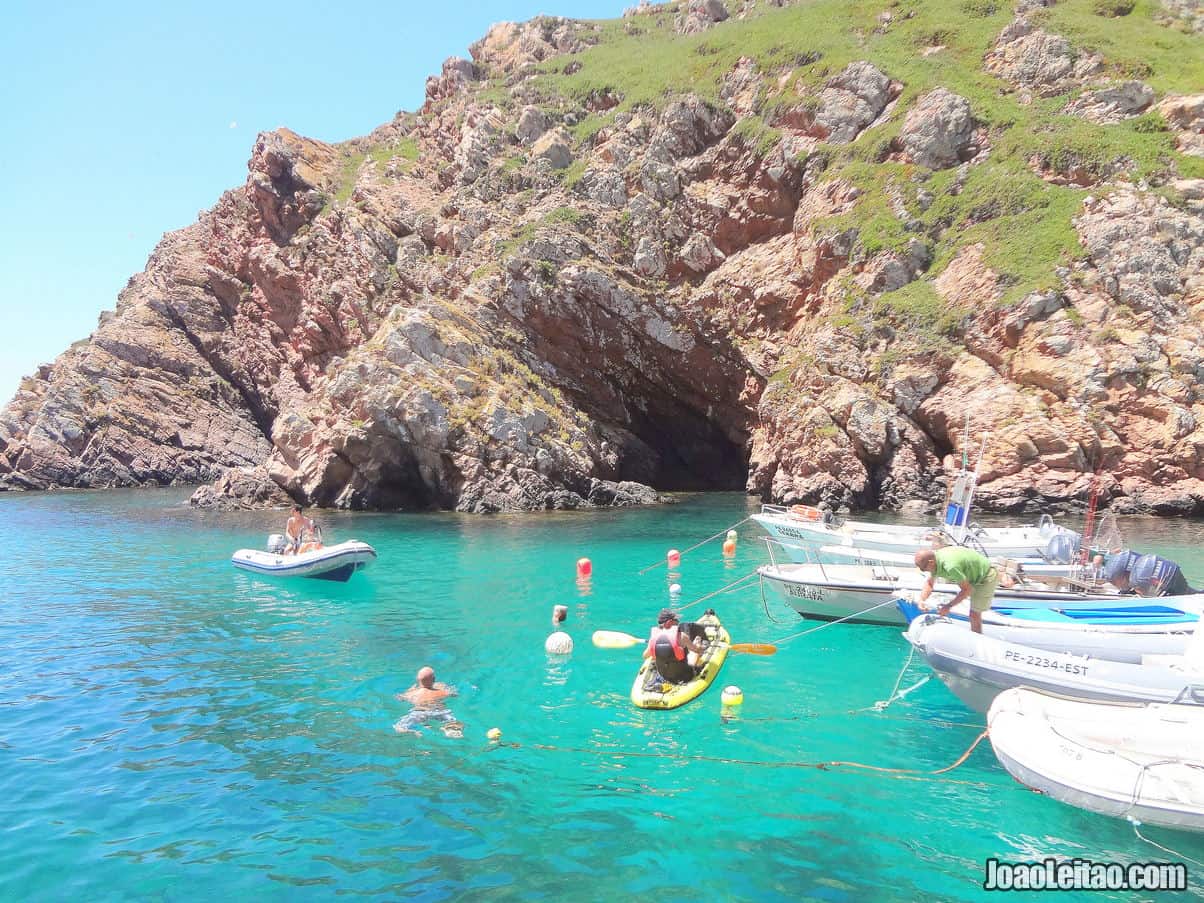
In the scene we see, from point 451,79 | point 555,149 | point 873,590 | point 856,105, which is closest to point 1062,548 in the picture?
point 873,590

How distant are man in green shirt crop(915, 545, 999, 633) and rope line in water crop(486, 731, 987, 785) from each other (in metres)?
2.58

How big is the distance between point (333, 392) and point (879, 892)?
1521 inches

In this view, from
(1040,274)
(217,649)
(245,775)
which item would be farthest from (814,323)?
(245,775)

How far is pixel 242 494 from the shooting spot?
42500 millimetres

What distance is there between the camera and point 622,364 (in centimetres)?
4931

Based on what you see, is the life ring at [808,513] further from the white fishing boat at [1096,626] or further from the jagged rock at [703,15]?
the jagged rock at [703,15]

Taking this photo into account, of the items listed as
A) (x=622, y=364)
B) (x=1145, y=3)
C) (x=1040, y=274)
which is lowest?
(x=622, y=364)

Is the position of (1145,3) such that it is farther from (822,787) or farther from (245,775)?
(245,775)

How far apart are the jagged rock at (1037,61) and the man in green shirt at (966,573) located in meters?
50.0

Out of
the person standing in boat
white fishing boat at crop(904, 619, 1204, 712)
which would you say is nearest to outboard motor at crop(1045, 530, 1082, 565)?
white fishing boat at crop(904, 619, 1204, 712)

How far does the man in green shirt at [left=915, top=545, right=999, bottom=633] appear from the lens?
11.3 metres

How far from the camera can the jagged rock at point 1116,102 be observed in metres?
43.2

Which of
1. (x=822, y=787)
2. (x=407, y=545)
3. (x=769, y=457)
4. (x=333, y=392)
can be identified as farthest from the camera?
(x=769, y=457)

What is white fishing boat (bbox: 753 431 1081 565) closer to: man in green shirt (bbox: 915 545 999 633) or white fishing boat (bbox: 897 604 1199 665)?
white fishing boat (bbox: 897 604 1199 665)
